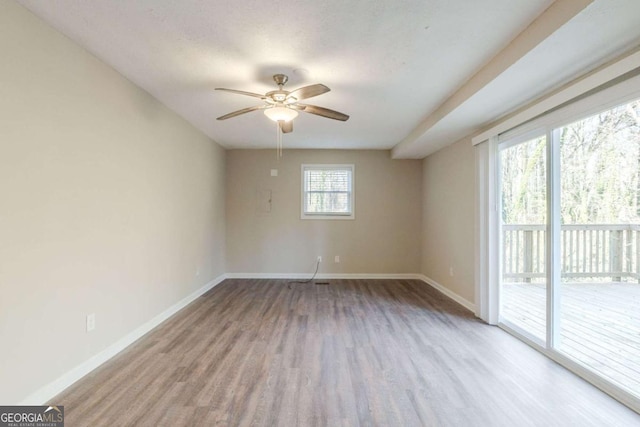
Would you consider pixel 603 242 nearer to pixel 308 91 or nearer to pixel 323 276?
pixel 308 91

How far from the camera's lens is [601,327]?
2561 millimetres

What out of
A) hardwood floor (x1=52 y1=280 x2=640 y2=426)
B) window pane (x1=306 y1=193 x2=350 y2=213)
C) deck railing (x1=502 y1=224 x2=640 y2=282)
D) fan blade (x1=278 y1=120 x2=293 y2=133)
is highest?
fan blade (x1=278 y1=120 x2=293 y2=133)

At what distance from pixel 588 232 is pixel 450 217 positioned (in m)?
1.82

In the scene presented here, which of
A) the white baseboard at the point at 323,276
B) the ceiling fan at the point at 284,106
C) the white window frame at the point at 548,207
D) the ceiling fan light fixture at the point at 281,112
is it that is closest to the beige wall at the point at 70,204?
the ceiling fan at the point at 284,106

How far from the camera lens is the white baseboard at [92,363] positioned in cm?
175

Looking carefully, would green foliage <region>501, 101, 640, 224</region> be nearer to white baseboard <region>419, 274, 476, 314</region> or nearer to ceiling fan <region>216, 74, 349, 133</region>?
white baseboard <region>419, 274, 476, 314</region>

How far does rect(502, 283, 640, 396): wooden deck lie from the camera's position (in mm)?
2059

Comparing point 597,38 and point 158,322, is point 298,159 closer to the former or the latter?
point 158,322

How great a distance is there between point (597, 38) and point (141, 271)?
385cm

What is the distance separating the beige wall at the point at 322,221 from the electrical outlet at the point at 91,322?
120 inches

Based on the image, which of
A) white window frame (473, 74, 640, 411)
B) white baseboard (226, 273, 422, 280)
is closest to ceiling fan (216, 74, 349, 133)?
white window frame (473, 74, 640, 411)

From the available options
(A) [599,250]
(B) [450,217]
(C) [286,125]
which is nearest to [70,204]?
(C) [286,125]

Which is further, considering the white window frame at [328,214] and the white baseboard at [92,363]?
the white window frame at [328,214]

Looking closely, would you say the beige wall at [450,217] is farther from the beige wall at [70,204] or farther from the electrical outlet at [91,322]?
the electrical outlet at [91,322]
